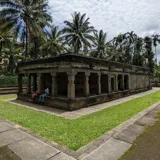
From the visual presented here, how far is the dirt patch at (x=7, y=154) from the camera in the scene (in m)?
3.39

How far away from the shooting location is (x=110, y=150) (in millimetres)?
3768

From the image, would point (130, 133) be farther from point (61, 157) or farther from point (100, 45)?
point (100, 45)

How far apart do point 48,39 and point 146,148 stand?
26.7m

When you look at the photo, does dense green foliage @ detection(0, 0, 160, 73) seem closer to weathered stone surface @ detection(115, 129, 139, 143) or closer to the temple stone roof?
the temple stone roof

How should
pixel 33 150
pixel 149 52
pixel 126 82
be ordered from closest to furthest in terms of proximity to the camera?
pixel 33 150 → pixel 126 82 → pixel 149 52

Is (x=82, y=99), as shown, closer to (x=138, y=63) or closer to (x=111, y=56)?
(x=111, y=56)

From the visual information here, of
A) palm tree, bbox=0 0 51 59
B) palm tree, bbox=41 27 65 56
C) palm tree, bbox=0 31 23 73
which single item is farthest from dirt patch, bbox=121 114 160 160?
palm tree, bbox=0 31 23 73

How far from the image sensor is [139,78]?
61.8ft

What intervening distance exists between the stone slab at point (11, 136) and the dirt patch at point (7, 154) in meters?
0.31

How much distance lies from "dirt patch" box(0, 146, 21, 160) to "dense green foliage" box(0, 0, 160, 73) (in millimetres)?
15668

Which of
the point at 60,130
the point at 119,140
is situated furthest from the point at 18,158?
the point at 119,140

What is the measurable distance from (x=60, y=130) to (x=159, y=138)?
332cm

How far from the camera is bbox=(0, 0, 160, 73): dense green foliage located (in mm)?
16967

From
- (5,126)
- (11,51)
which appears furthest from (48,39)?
(5,126)
